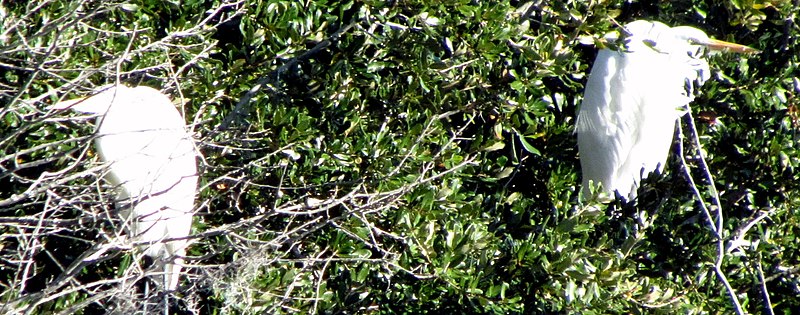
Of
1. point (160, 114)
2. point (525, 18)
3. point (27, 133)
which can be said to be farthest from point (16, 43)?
point (525, 18)

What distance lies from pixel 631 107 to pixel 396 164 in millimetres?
1547

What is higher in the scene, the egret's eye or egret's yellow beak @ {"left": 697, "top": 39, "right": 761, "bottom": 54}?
the egret's eye

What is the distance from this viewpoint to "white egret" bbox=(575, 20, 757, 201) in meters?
3.70

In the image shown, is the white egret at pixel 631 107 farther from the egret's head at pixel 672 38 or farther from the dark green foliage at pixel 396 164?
the dark green foliage at pixel 396 164

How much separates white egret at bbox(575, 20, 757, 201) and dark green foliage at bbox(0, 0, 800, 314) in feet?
1.14

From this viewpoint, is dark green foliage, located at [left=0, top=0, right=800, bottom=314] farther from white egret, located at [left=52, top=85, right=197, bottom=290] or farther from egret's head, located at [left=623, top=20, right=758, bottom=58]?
egret's head, located at [left=623, top=20, right=758, bottom=58]

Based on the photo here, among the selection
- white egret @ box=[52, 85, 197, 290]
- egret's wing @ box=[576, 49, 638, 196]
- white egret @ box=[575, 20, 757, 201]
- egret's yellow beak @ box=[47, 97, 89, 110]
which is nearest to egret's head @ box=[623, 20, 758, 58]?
white egret @ box=[575, 20, 757, 201]

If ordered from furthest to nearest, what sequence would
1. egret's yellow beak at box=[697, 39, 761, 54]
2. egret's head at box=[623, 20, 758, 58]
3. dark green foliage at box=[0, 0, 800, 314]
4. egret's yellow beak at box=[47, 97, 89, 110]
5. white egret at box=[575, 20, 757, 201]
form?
1. white egret at box=[575, 20, 757, 201]
2. egret's head at box=[623, 20, 758, 58]
3. egret's yellow beak at box=[697, 39, 761, 54]
4. dark green foliage at box=[0, 0, 800, 314]
5. egret's yellow beak at box=[47, 97, 89, 110]

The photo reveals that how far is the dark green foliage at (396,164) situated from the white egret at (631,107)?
1.14 feet

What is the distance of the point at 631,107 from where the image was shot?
3963mm

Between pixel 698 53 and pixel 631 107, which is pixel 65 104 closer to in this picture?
pixel 698 53

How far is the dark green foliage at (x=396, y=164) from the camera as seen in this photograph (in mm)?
2439

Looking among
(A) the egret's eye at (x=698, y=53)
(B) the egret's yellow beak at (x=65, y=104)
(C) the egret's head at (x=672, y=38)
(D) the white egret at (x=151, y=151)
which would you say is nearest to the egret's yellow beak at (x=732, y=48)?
(C) the egret's head at (x=672, y=38)

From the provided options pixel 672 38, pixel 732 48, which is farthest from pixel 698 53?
pixel 672 38
